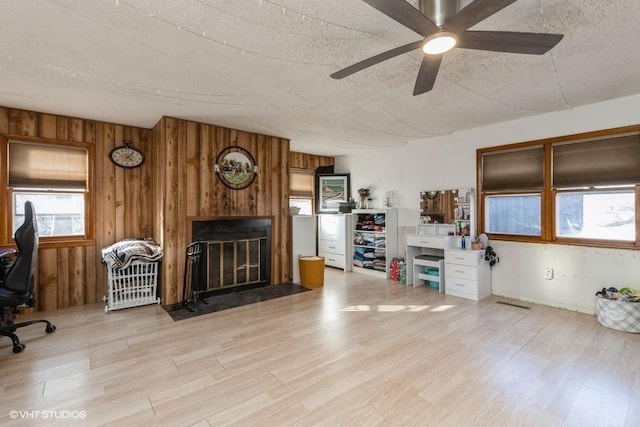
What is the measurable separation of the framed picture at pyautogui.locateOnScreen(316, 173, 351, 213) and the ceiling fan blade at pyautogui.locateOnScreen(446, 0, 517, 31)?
486cm

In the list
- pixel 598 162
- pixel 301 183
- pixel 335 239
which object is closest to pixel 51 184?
pixel 301 183

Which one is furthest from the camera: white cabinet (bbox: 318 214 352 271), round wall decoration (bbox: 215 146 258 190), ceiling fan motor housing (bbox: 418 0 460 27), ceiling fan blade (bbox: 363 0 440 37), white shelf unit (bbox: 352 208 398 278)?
white cabinet (bbox: 318 214 352 271)

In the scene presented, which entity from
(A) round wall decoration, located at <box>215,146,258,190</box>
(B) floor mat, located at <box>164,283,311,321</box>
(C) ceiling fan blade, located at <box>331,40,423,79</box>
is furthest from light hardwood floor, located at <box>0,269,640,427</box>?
(C) ceiling fan blade, located at <box>331,40,423,79</box>

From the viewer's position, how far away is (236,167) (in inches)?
175

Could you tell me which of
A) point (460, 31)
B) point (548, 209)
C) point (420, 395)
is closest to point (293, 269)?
point (420, 395)

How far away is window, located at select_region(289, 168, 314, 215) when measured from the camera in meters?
6.34

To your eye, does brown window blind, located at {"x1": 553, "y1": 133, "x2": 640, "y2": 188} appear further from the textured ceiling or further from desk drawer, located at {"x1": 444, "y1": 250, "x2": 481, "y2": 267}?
desk drawer, located at {"x1": 444, "y1": 250, "x2": 481, "y2": 267}

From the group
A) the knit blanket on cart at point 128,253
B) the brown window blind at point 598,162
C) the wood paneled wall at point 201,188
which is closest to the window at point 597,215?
the brown window blind at point 598,162

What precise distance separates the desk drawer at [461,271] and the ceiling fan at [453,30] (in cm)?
292

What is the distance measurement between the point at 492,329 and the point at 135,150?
4.99 m

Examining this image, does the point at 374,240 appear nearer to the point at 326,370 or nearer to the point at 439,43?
the point at 326,370

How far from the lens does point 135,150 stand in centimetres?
427

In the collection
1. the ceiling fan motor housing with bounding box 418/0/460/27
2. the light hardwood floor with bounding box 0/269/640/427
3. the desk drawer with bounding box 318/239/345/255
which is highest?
the ceiling fan motor housing with bounding box 418/0/460/27

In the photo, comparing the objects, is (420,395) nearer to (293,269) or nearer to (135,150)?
(293,269)
